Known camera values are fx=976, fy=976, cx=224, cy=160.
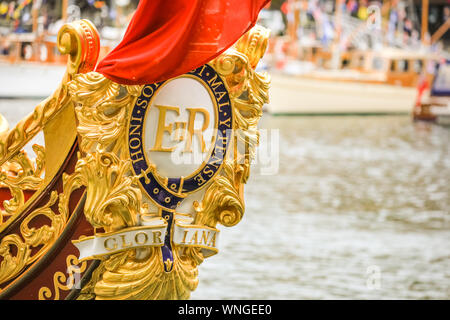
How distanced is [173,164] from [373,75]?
86.0ft

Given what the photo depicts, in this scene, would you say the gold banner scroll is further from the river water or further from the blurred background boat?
the blurred background boat

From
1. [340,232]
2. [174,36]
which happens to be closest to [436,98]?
[340,232]

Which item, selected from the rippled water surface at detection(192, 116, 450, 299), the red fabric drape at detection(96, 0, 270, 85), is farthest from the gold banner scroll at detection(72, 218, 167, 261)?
the rippled water surface at detection(192, 116, 450, 299)

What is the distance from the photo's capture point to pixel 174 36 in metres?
3.38

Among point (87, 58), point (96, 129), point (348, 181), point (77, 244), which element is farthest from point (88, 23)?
point (348, 181)

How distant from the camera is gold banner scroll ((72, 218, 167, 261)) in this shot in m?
3.41

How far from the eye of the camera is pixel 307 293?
6.46 metres

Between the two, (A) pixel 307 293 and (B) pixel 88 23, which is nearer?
(B) pixel 88 23

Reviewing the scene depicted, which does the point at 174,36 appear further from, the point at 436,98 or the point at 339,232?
the point at 436,98

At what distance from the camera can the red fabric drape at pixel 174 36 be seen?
3.33 meters

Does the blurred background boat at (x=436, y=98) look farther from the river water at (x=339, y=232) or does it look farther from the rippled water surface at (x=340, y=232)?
the rippled water surface at (x=340, y=232)

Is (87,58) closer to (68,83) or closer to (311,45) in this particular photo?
(68,83)

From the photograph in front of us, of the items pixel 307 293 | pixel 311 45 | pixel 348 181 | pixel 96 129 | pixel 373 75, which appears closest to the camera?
pixel 96 129

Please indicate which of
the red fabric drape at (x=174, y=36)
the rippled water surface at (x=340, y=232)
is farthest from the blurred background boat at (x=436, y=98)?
the red fabric drape at (x=174, y=36)
